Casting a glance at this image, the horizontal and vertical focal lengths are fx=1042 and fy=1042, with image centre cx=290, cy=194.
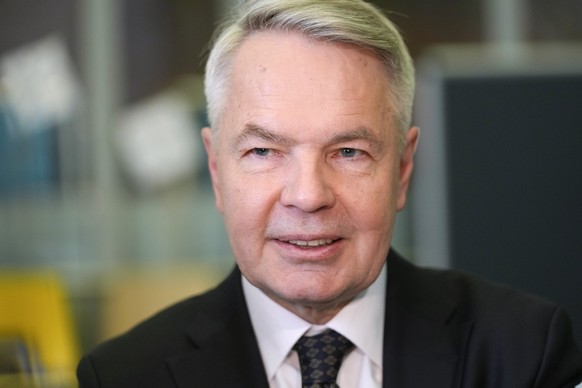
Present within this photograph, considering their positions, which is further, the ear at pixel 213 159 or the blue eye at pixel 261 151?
the ear at pixel 213 159

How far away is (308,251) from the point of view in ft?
6.29

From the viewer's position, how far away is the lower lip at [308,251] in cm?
192

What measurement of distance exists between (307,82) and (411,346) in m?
0.58

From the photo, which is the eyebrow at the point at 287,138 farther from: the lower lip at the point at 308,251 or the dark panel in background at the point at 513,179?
the dark panel in background at the point at 513,179

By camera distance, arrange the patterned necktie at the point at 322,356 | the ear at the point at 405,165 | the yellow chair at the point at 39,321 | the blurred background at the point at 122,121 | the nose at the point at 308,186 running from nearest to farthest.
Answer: the nose at the point at 308,186, the patterned necktie at the point at 322,356, the ear at the point at 405,165, the yellow chair at the point at 39,321, the blurred background at the point at 122,121

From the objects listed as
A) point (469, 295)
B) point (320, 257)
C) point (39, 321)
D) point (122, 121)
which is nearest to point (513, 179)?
point (469, 295)

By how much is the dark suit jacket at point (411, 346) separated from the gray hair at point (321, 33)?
391 millimetres

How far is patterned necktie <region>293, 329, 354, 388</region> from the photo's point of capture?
2.00m

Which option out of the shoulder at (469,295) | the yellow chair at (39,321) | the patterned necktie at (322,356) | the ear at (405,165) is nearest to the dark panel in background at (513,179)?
the shoulder at (469,295)

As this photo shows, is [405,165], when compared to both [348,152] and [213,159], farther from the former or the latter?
[213,159]

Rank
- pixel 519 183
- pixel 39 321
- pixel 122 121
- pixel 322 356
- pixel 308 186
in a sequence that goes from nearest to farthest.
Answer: pixel 308 186
pixel 322 356
pixel 519 183
pixel 39 321
pixel 122 121

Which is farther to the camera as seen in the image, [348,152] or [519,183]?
[519,183]

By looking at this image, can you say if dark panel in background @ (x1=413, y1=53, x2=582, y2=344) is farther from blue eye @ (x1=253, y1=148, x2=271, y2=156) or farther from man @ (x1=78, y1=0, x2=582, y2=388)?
blue eye @ (x1=253, y1=148, x2=271, y2=156)

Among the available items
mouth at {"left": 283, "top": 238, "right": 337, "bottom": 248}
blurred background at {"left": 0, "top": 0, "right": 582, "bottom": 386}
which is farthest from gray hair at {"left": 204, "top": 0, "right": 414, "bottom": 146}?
blurred background at {"left": 0, "top": 0, "right": 582, "bottom": 386}
